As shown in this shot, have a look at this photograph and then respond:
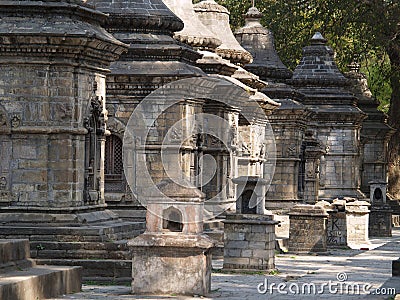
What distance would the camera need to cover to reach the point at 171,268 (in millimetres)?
18328

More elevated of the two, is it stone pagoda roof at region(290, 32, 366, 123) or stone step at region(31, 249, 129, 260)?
stone pagoda roof at region(290, 32, 366, 123)

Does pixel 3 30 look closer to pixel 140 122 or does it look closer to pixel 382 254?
pixel 140 122

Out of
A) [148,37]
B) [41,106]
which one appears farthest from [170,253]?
[148,37]

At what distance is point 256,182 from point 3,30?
678 cm

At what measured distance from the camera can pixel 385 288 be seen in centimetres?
1911

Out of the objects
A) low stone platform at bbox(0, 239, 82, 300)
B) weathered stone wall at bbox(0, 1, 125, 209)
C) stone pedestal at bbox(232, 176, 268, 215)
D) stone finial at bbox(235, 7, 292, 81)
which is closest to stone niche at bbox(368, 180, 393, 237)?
stone finial at bbox(235, 7, 292, 81)

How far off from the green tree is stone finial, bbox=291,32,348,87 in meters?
3.68

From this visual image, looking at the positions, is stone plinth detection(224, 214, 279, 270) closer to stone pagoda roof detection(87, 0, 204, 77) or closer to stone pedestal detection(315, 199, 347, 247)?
stone pagoda roof detection(87, 0, 204, 77)

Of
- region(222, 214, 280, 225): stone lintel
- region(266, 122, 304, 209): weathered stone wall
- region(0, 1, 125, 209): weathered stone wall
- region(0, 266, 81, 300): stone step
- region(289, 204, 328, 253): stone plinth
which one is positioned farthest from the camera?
region(266, 122, 304, 209): weathered stone wall

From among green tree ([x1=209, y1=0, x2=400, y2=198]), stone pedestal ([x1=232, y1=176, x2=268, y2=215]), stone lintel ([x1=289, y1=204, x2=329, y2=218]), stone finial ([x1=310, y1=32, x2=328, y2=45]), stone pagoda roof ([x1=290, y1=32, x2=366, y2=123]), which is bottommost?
stone lintel ([x1=289, y1=204, x2=329, y2=218])

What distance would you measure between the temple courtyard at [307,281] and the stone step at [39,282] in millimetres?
183

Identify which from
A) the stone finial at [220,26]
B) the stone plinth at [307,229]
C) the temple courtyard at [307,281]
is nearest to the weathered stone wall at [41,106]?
the temple courtyard at [307,281]

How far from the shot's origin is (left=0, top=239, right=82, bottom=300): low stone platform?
15961mm
